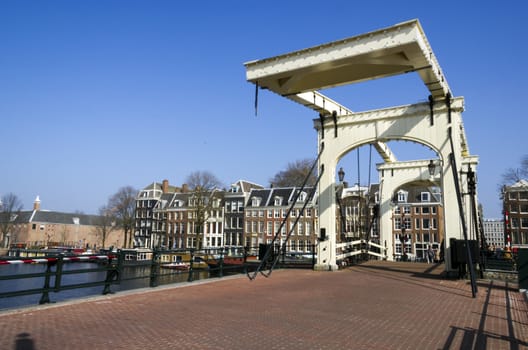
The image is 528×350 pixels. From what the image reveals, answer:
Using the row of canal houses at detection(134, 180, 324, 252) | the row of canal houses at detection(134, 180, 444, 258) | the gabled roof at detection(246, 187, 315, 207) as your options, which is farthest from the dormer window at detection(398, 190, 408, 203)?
the gabled roof at detection(246, 187, 315, 207)

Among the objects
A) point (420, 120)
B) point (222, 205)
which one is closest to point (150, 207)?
point (222, 205)

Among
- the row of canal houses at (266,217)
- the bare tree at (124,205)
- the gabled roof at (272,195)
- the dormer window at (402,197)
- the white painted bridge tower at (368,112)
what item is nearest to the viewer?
the white painted bridge tower at (368,112)

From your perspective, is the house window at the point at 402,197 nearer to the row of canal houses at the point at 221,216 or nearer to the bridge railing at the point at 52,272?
the row of canal houses at the point at 221,216

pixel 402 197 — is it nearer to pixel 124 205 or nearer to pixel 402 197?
pixel 402 197

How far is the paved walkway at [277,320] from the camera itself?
4.97 meters

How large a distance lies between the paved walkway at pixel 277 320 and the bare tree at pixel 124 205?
60.3 meters

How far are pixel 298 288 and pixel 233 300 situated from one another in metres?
2.50

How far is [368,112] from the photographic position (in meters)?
14.9

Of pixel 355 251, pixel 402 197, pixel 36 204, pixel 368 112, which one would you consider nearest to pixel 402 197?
pixel 402 197

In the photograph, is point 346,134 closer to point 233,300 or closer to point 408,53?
point 408,53

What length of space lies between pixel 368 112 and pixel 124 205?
60217 mm

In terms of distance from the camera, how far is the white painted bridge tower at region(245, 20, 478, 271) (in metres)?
10.7

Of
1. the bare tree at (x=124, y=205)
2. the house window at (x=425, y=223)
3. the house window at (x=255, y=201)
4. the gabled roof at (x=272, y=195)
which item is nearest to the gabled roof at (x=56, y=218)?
the bare tree at (x=124, y=205)

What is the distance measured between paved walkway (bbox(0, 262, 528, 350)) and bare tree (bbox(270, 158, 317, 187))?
44920mm
